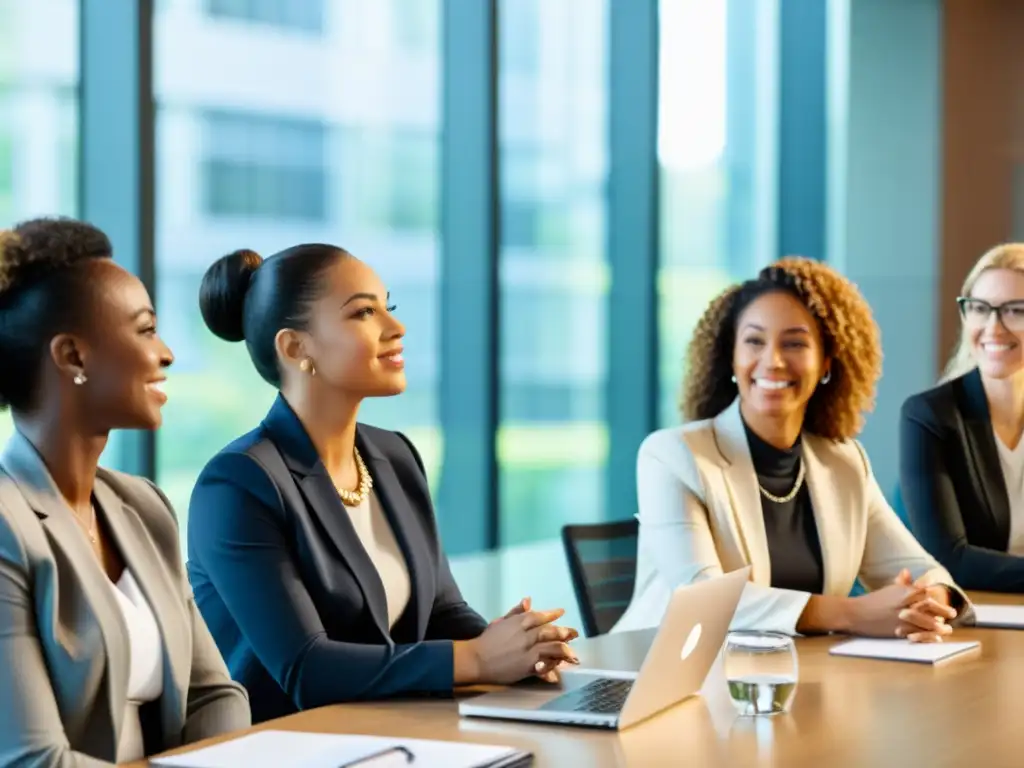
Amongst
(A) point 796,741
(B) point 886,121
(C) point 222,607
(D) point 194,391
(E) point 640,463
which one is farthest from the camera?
(B) point 886,121

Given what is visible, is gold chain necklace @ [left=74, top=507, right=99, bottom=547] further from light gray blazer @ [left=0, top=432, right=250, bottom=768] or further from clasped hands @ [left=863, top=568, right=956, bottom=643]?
clasped hands @ [left=863, top=568, right=956, bottom=643]

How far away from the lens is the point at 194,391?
4.28 meters

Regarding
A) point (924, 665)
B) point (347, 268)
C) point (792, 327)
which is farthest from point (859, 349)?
point (347, 268)

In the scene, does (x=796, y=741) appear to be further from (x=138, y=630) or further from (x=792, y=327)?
(x=792, y=327)

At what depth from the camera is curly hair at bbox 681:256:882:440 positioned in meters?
3.37

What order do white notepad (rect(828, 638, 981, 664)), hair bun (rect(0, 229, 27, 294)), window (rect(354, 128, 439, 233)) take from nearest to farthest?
hair bun (rect(0, 229, 27, 294))
white notepad (rect(828, 638, 981, 664))
window (rect(354, 128, 439, 233))

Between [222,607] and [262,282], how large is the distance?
58cm

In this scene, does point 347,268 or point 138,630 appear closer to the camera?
point 138,630

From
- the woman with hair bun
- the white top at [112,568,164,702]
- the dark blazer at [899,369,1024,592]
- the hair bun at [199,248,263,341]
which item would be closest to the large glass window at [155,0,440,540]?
the hair bun at [199,248,263,341]

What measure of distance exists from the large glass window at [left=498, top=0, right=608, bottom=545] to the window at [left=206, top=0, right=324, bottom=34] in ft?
2.50

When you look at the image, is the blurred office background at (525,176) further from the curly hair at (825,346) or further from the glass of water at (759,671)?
the glass of water at (759,671)

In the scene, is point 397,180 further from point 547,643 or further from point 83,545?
point 83,545

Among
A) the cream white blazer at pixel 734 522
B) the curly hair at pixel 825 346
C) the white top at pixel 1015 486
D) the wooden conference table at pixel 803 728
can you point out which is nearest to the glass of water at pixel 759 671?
the wooden conference table at pixel 803 728

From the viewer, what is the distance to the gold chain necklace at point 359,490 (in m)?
2.62
